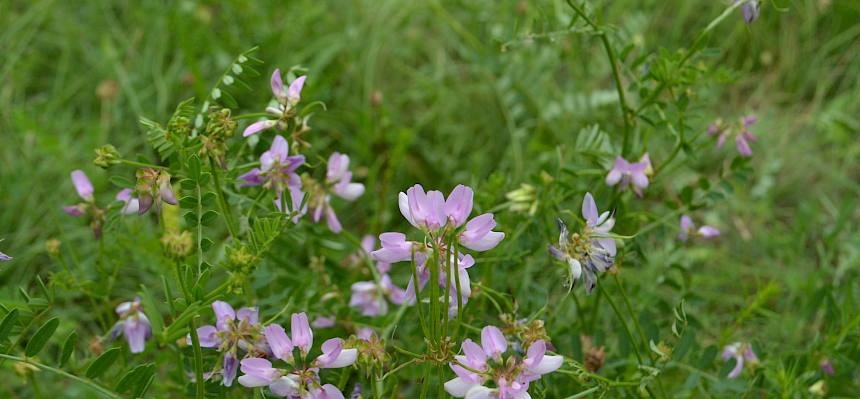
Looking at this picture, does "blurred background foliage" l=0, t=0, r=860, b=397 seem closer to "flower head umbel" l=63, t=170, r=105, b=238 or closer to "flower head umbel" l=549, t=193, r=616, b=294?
"flower head umbel" l=63, t=170, r=105, b=238

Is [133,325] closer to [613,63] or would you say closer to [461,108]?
[613,63]

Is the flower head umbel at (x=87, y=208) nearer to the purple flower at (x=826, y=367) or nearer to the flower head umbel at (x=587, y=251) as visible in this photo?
the flower head umbel at (x=587, y=251)

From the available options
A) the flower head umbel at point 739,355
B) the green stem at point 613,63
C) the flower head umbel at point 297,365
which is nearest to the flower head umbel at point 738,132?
the green stem at point 613,63

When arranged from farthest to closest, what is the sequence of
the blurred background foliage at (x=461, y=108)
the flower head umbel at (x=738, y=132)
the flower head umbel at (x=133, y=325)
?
1. the blurred background foliage at (x=461, y=108)
2. the flower head umbel at (x=738, y=132)
3. the flower head umbel at (x=133, y=325)

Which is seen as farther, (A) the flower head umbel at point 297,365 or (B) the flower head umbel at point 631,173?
(B) the flower head umbel at point 631,173

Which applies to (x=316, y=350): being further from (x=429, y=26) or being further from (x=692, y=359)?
(x=429, y=26)

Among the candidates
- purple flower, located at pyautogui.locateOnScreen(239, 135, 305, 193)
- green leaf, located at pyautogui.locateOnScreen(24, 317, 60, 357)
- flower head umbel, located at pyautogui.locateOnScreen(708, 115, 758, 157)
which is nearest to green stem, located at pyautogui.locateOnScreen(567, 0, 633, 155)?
flower head umbel, located at pyautogui.locateOnScreen(708, 115, 758, 157)
